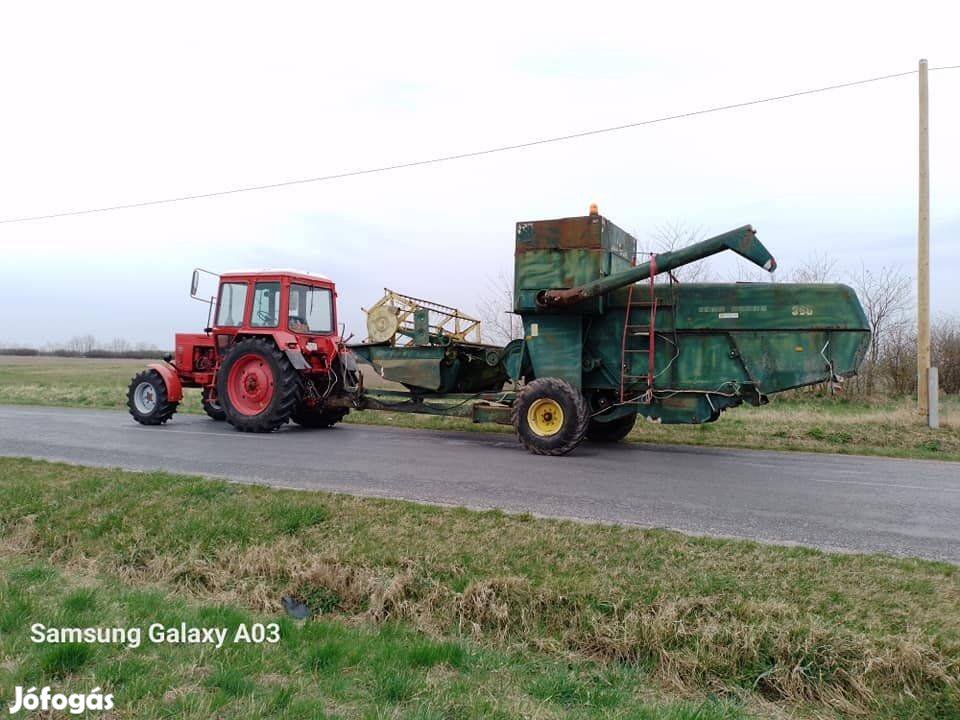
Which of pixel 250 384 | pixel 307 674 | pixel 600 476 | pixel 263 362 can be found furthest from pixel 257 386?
pixel 307 674

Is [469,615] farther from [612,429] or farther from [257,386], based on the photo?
[257,386]

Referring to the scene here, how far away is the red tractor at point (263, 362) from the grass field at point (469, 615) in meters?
6.63

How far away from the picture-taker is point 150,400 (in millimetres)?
13797

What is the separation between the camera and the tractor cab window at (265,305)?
43.9ft

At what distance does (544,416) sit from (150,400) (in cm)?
779

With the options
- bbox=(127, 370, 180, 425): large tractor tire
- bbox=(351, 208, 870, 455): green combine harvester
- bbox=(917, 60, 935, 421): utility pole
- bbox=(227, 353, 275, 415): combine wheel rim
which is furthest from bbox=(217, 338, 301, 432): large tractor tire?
bbox=(917, 60, 935, 421): utility pole

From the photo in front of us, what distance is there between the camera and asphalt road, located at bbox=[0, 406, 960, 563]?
20.0 feet

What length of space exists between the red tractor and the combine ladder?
189 inches

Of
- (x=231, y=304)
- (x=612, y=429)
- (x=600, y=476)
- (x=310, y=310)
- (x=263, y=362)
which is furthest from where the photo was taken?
(x=310, y=310)

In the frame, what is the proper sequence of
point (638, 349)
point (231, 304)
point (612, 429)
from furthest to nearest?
point (231, 304), point (612, 429), point (638, 349)

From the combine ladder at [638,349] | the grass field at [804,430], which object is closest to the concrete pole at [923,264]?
the grass field at [804,430]

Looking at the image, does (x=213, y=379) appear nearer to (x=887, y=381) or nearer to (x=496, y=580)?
(x=496, y=580)

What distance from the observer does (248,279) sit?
1341 cm

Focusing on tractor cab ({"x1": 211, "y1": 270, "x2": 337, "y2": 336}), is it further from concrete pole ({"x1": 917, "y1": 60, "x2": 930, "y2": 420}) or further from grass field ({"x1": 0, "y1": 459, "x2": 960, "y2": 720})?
concrete pole ({"x1": 917, "y1": 60, "x2": 930, "y2": 420})
